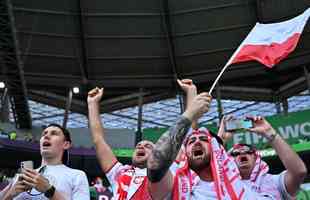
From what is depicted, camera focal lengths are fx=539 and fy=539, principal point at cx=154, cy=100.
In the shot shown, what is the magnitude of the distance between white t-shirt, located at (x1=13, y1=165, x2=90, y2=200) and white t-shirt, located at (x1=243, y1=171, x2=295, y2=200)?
1.27 metres

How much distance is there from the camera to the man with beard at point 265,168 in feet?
13.0

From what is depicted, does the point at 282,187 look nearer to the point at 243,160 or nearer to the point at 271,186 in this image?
the point at 271,186

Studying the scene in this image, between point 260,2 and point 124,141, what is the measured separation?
24.7ft

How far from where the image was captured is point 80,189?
13.4 ft

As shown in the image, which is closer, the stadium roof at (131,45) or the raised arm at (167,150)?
the raised arm at (167,150)

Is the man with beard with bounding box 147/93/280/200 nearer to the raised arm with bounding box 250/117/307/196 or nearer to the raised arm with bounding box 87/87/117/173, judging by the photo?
the raised arm with bounding box 250/117/307/196

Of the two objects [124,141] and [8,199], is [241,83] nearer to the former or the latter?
[124,141]

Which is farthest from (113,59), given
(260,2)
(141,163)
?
(141,163)

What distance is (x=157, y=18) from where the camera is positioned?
2025 cm

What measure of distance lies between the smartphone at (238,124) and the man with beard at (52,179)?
1.22 m

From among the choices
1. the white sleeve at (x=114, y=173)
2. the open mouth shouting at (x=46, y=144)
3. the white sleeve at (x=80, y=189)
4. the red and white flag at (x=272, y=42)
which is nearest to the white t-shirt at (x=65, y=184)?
the white sleeve at (x=80, y=189)

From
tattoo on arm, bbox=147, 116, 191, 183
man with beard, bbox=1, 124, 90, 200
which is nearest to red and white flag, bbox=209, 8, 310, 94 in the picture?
man with beard, bbox=1, 124, 90, 200

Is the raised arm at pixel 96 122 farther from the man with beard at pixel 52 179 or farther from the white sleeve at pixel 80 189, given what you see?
the white sleeve at pixel 80 189

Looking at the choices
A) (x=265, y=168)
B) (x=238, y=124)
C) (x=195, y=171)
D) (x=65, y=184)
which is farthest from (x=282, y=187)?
(x=65, y=184)
